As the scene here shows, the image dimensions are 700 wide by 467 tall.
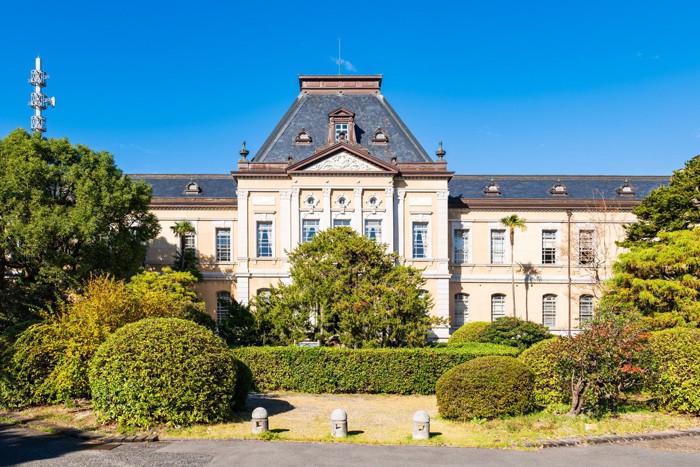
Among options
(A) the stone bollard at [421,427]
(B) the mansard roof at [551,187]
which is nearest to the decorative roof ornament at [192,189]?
(B) the mansard roof at [551,187]

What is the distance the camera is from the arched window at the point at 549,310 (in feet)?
108

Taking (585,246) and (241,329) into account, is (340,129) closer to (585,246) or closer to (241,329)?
(241,329)

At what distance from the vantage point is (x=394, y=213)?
3070 cm

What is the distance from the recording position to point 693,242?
67.8 feet

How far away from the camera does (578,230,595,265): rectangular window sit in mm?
33062

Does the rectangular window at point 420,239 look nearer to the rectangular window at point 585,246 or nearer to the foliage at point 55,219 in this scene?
the rectangular window at point 585,246

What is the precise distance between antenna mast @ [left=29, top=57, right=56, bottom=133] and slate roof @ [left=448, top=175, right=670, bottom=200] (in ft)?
104

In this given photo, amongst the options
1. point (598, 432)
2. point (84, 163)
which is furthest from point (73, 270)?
point (598, 432)

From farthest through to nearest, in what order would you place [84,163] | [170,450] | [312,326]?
1. [84,163]
2. [312,326]
3. [170,450]

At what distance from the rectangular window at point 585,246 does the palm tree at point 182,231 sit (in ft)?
74.2

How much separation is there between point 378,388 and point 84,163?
15.9m

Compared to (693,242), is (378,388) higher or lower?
lower

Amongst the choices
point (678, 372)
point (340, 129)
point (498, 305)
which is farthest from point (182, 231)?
point (678, 372)

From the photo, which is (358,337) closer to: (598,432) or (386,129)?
(598,432)
